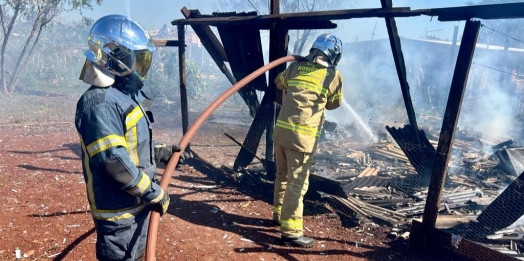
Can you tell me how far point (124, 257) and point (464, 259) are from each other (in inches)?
142

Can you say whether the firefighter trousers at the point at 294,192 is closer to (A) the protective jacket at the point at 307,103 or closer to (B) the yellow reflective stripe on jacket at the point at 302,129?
(A) the protective jacket at the point at 307,103

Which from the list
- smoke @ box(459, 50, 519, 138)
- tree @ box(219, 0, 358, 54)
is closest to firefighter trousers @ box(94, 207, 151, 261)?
smoke @ box(459, 50, 519, 138)

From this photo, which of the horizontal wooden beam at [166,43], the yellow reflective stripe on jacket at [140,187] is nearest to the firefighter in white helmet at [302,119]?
the yellow reflective stripe on jacket at [140,187]

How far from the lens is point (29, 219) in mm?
4609

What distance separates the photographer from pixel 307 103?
425cm

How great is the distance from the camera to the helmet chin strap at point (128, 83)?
7.70ft

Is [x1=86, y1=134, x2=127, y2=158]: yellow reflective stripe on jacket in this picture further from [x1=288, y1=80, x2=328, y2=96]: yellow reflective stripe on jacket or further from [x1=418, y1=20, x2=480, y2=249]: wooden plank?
[x1=418, y1=20, x2=480, y2=249]: wooden plank

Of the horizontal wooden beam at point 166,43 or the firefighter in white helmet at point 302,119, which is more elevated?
the horizontal wooden beam at point 166,43

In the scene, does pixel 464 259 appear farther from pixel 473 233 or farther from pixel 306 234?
pixel 306 234

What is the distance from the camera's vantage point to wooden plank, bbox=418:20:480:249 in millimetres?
3740

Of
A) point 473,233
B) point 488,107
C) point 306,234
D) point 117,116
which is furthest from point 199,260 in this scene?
point 488,107

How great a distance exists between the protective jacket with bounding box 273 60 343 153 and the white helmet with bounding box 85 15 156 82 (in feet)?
7.21

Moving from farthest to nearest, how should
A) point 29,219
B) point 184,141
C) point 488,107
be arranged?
point 488,107 < point 29,219 < point 184,141

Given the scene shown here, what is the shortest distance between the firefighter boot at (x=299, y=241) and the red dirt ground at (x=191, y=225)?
0.28ft
